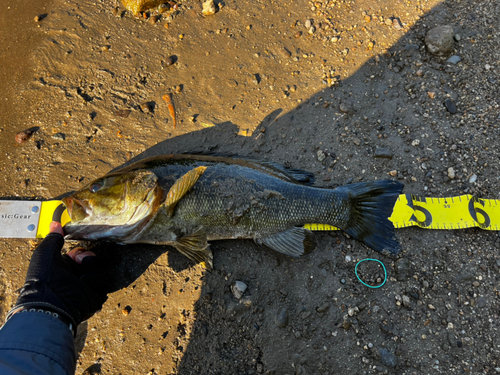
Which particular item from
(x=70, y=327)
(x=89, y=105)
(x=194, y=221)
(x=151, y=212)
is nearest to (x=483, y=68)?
(x=194, y=221)

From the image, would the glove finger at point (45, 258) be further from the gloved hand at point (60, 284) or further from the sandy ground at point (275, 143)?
the sandy ground at point (275, 143)

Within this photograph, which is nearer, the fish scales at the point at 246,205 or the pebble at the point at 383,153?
the fish scales at the point at 246,205

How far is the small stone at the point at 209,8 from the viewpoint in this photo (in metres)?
4.48

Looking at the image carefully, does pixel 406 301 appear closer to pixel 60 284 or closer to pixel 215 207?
pixel 215 207

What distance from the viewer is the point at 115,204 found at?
3.28 meters

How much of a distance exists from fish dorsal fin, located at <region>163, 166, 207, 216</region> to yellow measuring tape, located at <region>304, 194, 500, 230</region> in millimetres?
1508

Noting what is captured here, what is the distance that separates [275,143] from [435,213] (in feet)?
7.20

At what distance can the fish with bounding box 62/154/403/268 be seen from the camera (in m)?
3.26

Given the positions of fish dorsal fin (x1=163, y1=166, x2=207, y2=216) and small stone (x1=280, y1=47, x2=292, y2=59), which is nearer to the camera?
fish dorsal fin (x1=163, y1=166, x2=207, y2=216)

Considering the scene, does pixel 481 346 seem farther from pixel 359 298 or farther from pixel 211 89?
pixel 211 89

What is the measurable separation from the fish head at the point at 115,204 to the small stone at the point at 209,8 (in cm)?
281

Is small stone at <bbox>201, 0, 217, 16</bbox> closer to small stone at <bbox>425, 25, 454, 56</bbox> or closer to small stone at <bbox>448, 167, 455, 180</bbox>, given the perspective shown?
small stone at <bbox>425, 25, 454, 56</bbox>

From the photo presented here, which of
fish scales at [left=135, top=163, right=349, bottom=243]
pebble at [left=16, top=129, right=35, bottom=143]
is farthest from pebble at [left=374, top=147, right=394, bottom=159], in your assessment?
pebble at [left=16, top=129, right=35, bottom=143]

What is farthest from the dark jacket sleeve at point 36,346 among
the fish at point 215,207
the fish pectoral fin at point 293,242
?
the fish pectoral fin at point 293,242
